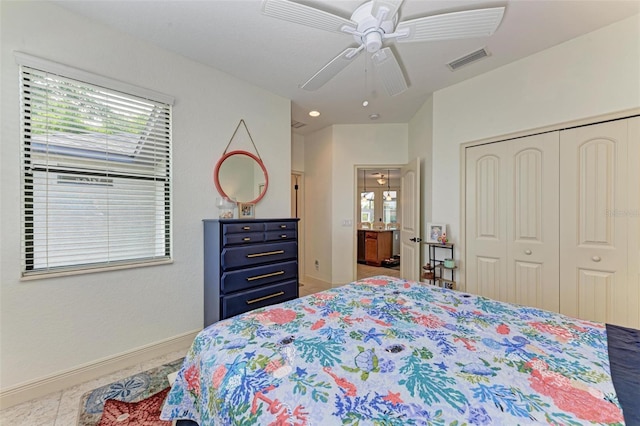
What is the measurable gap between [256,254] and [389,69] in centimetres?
195

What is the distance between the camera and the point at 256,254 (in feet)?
8.59

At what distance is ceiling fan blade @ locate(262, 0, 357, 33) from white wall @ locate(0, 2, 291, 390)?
1580mm

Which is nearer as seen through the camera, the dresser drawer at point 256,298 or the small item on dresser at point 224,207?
the dresser drawer at point 256,298

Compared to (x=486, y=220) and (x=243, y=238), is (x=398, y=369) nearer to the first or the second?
(x=243, y=238)

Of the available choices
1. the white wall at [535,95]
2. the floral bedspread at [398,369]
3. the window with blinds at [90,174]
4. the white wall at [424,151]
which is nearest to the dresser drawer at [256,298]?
the window with blinds at [90,174]

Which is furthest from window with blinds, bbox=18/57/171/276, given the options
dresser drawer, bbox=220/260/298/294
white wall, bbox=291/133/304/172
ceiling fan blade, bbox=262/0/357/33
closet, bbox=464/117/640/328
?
closet, bbox=464/117/640/328

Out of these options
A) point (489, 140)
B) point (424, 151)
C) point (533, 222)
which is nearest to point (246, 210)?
point (424, 151)

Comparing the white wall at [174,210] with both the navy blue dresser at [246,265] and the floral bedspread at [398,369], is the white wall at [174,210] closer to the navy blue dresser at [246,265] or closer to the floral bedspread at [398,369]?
the navy blue dresser at [246,265]

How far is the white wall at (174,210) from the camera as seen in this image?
1745 mm

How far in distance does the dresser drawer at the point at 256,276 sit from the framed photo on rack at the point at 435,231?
169cm

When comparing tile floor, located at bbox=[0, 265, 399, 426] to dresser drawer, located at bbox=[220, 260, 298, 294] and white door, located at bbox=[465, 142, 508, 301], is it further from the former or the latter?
white door, located at bbox=[465, 142, 508, 301]

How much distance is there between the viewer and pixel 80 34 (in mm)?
1993

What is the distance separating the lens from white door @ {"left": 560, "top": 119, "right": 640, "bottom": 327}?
210 cm

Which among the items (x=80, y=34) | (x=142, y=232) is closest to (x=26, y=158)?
(x=142, y=232)
